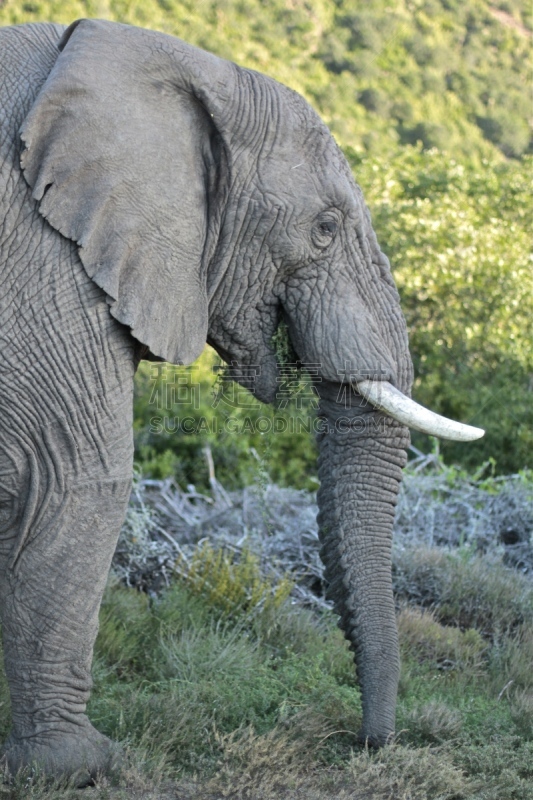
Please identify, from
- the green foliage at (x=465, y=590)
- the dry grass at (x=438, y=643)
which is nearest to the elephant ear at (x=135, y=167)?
the dry grass at (x=438, y=643)

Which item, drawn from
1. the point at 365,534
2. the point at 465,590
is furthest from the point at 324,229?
the point at 465,590

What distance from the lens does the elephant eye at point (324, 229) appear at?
3568mm

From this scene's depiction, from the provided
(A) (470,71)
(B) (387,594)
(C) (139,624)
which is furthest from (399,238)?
(A) (470,71)

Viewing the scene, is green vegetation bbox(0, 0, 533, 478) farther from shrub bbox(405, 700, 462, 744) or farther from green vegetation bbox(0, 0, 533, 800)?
shrub bbox(405, 700, 462, 744)

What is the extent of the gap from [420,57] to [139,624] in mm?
24429

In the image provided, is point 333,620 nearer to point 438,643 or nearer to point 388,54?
point 438,643

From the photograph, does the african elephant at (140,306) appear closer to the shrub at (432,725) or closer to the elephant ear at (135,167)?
the elephant ear at (135,167)

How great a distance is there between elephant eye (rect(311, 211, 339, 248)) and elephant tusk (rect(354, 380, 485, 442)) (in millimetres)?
523

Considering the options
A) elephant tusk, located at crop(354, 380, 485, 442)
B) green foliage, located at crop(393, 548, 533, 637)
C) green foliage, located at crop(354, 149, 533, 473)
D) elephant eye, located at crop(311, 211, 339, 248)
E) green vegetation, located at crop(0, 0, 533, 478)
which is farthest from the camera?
green foliage, located at crop(354, 149, 533, 473)

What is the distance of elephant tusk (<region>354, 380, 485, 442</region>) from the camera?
134 inches

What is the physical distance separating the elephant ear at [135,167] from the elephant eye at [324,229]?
1.26 feet

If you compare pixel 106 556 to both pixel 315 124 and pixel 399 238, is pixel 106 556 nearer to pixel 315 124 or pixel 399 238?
pixel 315 124

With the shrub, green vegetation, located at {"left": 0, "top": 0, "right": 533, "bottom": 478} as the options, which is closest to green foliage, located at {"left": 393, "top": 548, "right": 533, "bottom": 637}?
green vegetation, located at {"left": 0, "top": 0, "right": 533, "bottom": 478}

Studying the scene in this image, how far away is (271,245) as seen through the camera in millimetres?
3568
